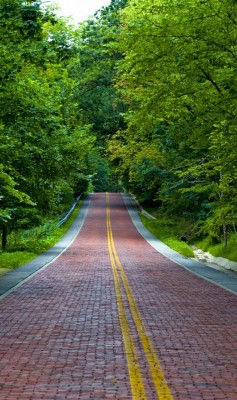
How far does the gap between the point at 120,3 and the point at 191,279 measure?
149 feet

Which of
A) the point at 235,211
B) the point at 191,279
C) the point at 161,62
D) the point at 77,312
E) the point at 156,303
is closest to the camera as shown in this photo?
the point at 77,312

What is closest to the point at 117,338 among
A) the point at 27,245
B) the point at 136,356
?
the point at 136,356

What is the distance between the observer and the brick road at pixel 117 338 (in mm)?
7289

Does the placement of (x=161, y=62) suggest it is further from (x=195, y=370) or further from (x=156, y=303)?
(x=195, y=370)

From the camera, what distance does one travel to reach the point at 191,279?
2083 cm

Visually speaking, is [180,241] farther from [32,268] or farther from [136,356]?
[136,356]

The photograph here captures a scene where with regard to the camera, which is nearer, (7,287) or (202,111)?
(7,287)

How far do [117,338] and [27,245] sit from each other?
26.0m

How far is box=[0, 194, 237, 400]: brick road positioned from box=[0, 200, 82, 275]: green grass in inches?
227

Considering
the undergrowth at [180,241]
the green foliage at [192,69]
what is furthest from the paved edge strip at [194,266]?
the green foliage at [192,69]

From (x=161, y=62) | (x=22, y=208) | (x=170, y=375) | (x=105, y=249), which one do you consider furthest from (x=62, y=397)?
(x=105, y=249)

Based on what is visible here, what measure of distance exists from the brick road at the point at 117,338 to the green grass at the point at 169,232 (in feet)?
54.9

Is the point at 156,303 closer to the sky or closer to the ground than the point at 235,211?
closer to the ground

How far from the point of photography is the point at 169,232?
49.6m
